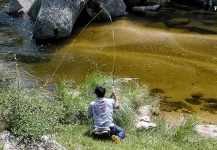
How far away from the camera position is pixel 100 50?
14.9m

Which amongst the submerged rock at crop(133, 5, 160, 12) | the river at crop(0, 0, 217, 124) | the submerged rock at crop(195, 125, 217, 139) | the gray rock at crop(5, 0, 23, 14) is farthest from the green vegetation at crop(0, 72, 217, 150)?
the gray rock at crop(5, 0, 23, 14)

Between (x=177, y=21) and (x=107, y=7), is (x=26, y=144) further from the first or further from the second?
(x=177, y=21)

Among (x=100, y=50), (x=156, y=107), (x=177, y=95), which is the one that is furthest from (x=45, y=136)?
(x=100, y=50)

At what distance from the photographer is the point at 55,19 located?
15766 mm

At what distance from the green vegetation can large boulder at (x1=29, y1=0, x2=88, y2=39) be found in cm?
624

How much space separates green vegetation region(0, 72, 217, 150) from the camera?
6.74 meters

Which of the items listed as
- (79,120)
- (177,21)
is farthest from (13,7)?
(79,120)

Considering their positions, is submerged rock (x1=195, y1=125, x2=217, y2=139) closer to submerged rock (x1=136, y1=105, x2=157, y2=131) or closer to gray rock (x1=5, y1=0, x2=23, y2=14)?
submerged rock (x1=136, y1=105, x2=157, y2=131)

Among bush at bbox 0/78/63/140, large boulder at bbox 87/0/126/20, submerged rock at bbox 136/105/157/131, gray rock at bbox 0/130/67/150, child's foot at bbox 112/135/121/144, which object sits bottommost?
submerged rock at bbox 136/105/157/131

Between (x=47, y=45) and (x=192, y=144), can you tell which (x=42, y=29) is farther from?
(x=192, y=144)

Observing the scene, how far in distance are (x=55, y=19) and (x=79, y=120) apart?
321 inches

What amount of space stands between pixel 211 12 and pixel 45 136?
16901 millimetres

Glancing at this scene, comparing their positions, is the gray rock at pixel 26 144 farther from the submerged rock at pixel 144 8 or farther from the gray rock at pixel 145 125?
the submerged rock at pixel 144 8

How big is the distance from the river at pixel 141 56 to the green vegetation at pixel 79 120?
1.59 metres
